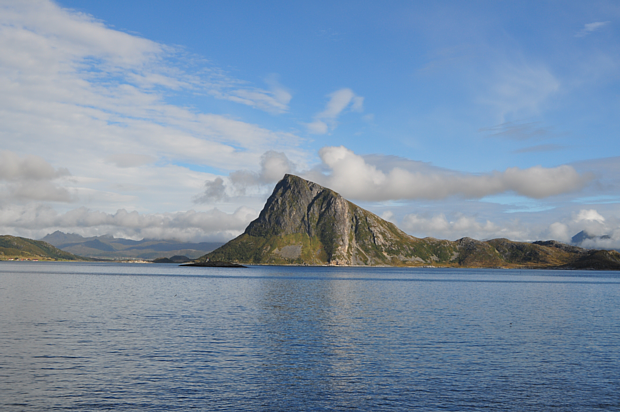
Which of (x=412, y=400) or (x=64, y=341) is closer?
(x=412, y=400)

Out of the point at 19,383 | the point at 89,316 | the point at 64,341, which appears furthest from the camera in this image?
the point at 89,316

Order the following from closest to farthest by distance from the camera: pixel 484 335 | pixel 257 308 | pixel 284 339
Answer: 1. pixel 284 339
2. pixel 484 335
3. pixel 257 308

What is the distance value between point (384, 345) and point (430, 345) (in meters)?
5.74

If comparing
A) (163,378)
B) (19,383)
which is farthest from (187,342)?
(19,383)

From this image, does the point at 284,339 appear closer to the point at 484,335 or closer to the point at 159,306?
the point at 484,335

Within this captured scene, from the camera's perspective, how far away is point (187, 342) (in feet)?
181

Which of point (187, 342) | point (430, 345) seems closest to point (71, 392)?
point (187, 342)

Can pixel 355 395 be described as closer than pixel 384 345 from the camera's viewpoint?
Yes

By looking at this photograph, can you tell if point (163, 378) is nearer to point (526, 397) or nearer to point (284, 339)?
point (284, 339)

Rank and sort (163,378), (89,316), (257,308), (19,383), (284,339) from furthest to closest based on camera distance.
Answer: (257,308) → (89,316) → (284,339) → (163,378) → (19,383)

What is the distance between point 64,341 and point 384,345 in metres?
39.6

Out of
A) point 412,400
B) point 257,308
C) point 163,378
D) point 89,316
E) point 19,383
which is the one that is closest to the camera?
point 412,400

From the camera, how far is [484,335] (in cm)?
6384

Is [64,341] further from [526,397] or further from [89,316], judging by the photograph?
[526,397]
